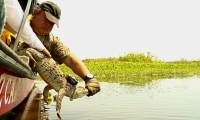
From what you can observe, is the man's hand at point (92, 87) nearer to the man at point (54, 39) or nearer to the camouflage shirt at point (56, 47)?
the man at point (54, 39)

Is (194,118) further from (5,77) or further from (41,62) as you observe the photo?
(5,77)

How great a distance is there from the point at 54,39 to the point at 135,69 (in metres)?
28.7

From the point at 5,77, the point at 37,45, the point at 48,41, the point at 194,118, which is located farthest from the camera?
the point at 194,118

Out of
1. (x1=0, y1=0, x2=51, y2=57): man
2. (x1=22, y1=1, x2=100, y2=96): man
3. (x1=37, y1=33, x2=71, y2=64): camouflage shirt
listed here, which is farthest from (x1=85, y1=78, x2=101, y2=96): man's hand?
(x1=0, y1=0, x2=51, y2=57): man

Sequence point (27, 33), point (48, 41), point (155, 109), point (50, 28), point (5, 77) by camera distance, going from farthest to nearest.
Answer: point (155, 109) < point (48, 41) < point (50, 28) < point (27, 33) < point (5, 77)

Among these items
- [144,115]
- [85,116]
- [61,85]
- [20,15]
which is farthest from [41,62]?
[144,115]

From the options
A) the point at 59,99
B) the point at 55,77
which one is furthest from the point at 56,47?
the point at 59,99

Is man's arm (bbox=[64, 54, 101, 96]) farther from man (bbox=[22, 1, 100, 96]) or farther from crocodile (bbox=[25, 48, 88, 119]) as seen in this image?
crocodile (bbox=[25, 48, 88, 119])

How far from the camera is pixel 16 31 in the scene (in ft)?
8.91

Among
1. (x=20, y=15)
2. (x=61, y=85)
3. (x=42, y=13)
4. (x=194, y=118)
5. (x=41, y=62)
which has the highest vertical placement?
(x=42, y=13)

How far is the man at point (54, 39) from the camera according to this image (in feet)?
11.7

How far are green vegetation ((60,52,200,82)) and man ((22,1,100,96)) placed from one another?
16.2 metres

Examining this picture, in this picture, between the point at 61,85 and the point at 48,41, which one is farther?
the point at 48,41

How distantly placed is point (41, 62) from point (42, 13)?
0.54m
